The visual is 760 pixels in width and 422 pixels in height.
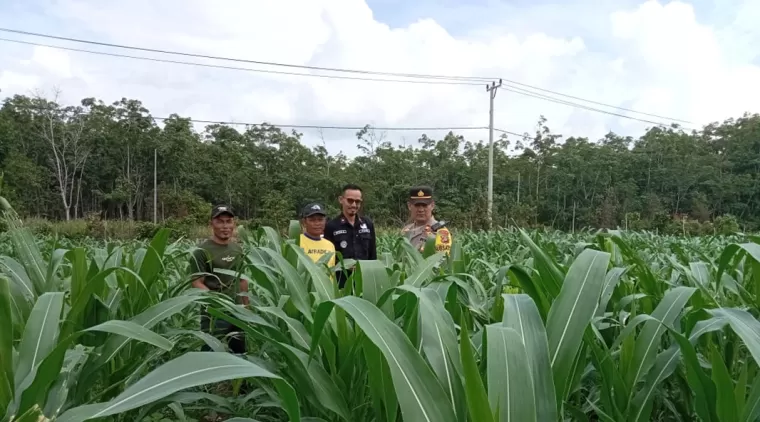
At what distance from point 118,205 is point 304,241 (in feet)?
124

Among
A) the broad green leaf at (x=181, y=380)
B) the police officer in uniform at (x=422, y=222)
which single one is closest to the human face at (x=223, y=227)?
the police officer in uniform at (x=422, y=222)

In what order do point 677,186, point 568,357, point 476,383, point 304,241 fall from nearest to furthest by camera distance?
1. point 476,383
2. point 568,357
3. point 304,241
4. point 677,186

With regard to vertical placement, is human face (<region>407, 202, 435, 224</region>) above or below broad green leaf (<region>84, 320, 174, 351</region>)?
above

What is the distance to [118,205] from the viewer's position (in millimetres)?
36062

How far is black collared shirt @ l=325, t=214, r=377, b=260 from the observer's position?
12.0 feet

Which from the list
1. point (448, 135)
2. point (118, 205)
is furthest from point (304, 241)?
point (448, 135)

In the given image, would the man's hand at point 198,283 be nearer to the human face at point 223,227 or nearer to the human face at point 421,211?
the human face at point 223,227

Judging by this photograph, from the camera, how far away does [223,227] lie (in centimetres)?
308

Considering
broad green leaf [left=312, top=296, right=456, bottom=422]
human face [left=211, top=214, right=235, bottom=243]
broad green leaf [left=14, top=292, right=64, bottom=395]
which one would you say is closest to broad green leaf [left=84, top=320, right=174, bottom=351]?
broad green leaf [left=14, top=292, right=64, bottom=395]

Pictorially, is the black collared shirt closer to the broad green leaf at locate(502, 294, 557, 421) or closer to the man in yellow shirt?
the man in yellow shirt

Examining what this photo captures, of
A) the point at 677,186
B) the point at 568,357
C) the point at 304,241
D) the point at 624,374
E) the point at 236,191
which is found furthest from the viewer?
the point at 677,186

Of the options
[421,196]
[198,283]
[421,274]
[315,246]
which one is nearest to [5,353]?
[421,274]

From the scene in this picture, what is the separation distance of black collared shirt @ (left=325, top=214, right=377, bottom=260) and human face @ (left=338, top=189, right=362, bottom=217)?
0.08 meters

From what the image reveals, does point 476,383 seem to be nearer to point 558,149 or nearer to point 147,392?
point 147,392
